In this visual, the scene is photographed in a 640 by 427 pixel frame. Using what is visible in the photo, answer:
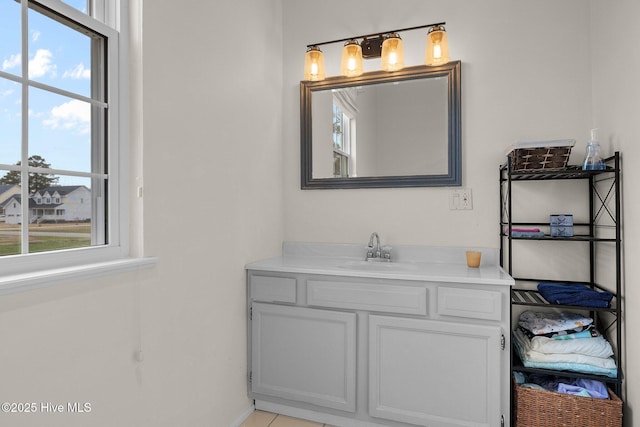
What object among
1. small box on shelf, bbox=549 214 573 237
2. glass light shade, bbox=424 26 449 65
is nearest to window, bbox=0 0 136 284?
glass light shade, bbox=424 26 449 65

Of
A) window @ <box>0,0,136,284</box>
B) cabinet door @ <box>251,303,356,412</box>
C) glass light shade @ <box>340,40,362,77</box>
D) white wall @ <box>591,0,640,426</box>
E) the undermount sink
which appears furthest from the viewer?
glass light shade @ <box>340,40,362,77</box>

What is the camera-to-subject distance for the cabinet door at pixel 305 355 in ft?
→ 6.28

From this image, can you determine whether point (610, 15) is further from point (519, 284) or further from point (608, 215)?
point (519, 284)

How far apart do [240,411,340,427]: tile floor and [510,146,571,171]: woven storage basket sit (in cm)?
172

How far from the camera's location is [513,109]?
2.09 metres

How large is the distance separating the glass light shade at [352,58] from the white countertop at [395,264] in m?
1.12

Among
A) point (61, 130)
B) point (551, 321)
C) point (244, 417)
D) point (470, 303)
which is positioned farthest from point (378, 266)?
point (61, 130)

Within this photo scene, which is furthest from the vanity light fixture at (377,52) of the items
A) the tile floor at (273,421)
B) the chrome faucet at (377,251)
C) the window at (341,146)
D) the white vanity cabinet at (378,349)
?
the tile floor at (273,421)

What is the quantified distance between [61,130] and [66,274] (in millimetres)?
503

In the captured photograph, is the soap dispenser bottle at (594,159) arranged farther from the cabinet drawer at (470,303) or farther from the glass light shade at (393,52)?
the glass light shade at (393,52)

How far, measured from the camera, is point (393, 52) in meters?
2.20

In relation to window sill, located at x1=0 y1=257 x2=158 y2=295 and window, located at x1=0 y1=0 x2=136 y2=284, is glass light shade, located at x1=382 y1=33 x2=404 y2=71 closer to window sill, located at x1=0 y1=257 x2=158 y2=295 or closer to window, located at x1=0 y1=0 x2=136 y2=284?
window, located at x1=0 y1=0 x2=136 y2=284

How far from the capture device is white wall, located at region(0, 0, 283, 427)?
1.13 meters

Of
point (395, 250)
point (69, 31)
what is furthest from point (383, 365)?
point (69, 31)
